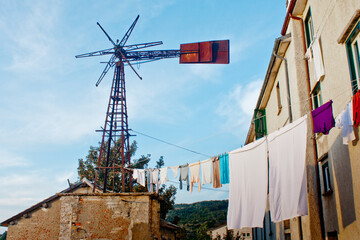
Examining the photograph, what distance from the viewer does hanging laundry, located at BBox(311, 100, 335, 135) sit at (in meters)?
8.29

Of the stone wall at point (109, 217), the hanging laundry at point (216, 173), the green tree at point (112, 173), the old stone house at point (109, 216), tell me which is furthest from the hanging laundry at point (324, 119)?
the green tree at point (112, 173)

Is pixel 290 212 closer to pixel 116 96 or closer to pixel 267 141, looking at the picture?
pixel 267 141

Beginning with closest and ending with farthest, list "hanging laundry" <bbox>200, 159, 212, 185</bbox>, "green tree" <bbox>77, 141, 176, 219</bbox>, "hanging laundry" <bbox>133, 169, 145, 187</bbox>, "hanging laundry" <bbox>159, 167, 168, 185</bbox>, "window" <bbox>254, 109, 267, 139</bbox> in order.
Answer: "hanging laundry" <bbox>200, 159, 212, 185</bbox> < "hanging laundry" <bbox>159, 167, 168, 185</bbox> < "window" <bbox>254, 109, 267, 139</bbox> < "hanging laundry" <bbox>133, 169, 145, 187</bbox> < "green tree" <bbox>77, 141, 176, 219</bbox>

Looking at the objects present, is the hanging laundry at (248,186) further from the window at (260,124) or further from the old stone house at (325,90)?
the window at (260,124)

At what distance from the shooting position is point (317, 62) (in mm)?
10367

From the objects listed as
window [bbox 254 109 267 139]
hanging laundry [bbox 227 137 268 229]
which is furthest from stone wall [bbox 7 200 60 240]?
hanging laundry [bbox 227 137 268 229]

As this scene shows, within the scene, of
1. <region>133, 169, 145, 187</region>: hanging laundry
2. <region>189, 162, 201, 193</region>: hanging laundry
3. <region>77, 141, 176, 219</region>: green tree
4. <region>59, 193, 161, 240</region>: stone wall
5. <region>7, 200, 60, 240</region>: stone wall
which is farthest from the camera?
<region>77, 141, 176, 219</region>: green tree

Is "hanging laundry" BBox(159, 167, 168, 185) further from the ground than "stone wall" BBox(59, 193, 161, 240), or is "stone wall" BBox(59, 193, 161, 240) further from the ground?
"hanging laundry" BBox(159, 167, 168, 185)

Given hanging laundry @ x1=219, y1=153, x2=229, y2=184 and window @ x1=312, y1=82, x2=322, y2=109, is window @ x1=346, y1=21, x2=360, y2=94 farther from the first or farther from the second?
hanging laundry @ x1=219, y1=153, x2=229, y2=184

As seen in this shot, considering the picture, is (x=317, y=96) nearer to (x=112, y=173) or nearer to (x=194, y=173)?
(x=194, y=173)

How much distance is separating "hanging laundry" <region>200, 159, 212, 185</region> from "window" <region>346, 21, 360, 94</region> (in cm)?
755

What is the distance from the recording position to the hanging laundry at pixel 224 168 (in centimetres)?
1384

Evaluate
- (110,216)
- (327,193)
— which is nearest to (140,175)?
(110,216)

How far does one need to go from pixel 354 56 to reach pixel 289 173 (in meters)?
3.07
